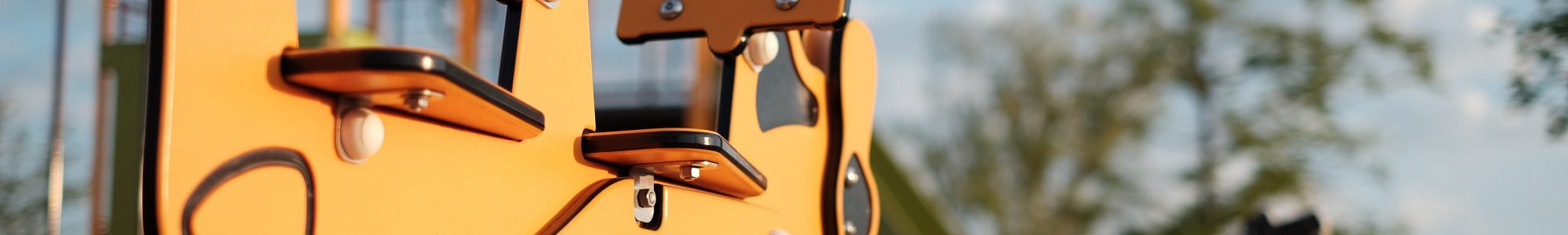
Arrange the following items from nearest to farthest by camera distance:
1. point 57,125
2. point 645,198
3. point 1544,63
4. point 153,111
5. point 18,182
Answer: point 153,111, point 645,198, point 57,125, point 18,182, point 1544,63

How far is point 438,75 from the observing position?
2.29ft

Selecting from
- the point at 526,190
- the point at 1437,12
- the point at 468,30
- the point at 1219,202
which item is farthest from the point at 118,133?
the point at 1437,12

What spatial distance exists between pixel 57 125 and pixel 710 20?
66.9 inches

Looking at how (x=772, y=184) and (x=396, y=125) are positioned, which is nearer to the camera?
(x=396, y=125)

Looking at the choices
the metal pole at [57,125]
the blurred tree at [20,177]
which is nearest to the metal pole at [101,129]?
the blurred tree at [20,177]

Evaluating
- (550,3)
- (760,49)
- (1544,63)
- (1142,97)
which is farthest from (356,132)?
(1142,97)

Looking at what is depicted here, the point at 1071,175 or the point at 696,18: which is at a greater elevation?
the point at 1071,175

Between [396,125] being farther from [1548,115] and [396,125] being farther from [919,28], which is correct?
[919,28]

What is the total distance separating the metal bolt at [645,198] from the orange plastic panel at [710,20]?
0.57ft

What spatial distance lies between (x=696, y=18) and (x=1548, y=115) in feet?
13.1

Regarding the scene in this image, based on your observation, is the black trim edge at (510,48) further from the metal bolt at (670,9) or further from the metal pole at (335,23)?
the metal pole at (335,23)

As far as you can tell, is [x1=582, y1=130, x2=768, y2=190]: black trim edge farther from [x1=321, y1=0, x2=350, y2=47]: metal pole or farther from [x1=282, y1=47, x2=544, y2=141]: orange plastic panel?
[x1=321, y1=0, x2=350, y2=47]: metal pole

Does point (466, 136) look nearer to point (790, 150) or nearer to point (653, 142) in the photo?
point (653, 142)

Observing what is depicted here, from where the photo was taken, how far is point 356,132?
2.44ft
